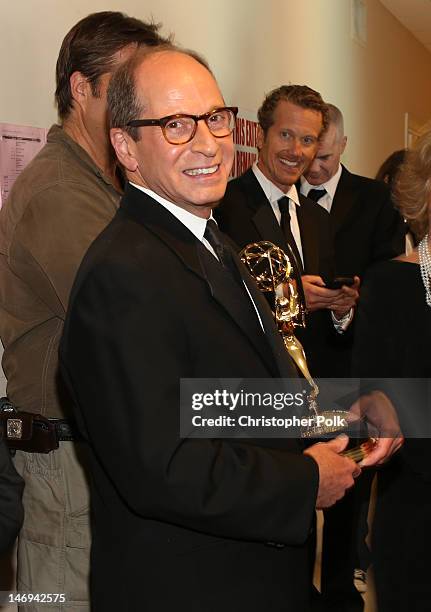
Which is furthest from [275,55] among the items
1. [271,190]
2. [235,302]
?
[235,302]

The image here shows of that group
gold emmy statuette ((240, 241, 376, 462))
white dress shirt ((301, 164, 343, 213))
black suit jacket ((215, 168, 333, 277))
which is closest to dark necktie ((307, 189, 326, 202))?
white dress shirt ((301, 164, 343, 213))

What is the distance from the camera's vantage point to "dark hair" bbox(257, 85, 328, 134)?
3580 mm

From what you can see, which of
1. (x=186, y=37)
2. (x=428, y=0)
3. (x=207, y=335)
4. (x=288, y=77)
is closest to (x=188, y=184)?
(x=207, y=335)

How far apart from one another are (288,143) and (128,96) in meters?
1.98

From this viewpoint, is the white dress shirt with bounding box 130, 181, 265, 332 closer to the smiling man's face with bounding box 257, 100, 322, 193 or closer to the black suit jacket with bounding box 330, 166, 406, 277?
the smiling man's face with bounding box 257, 100, 322, 193

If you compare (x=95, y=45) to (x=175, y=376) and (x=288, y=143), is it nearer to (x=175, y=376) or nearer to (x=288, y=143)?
(x=175, y=376)

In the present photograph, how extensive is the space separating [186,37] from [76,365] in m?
2.71

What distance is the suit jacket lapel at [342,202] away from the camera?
3980 millimetres

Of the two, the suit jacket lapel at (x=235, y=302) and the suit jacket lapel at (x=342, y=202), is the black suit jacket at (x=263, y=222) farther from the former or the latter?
the suit jacket lapel at (x=235, y=302)

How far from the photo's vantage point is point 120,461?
140cm

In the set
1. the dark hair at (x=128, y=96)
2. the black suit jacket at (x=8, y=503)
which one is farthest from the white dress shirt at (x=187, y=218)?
the black suit jacket at (x=8, y=503)

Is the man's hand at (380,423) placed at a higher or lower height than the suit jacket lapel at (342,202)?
lower

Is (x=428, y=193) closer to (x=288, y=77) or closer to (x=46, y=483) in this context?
(x=46, y=483)

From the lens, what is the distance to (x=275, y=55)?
16.1 ft
